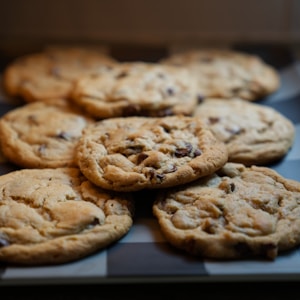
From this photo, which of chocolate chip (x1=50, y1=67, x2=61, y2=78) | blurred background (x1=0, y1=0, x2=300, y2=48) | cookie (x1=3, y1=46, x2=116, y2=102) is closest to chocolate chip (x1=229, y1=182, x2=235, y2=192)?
cookie (x1=3, y1=46, x2=116, y2=102)

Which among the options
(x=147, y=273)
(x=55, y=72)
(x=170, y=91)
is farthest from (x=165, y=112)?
(x=147, y=273)

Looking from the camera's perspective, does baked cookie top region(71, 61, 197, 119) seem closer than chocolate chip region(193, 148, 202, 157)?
No

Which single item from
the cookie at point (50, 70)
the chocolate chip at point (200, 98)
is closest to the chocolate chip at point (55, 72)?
the cookie at point (50, 70)

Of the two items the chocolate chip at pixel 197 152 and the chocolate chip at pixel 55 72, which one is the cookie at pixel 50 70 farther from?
the chocolate chip at pixel 197 152

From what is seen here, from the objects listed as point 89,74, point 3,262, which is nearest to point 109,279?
point 3,262

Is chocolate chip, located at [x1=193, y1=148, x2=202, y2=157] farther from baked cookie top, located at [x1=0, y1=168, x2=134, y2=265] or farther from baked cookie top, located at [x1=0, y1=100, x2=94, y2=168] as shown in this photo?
baked cookie top, located at [x1=0, y1=100, x2=94, y2=168]

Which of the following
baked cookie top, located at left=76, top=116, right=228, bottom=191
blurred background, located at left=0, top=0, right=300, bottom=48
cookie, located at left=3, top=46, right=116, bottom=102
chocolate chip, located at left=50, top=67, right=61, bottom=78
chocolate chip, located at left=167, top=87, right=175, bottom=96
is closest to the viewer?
baked cookie top, located at left=76, top=116, right=228, bottom=191

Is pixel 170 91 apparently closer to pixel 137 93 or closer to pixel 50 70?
pixel 137 93
